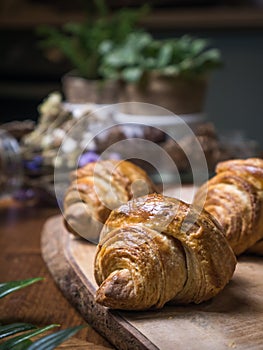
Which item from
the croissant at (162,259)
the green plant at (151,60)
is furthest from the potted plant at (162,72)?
the croissant at (162,259)

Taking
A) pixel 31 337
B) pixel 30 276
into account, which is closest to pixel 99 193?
pixel 30 276

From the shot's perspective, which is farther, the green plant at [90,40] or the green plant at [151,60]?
the green plant at [90,40]

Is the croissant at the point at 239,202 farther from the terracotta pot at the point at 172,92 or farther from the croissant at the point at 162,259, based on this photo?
the terracotta pot at the point at 172,92

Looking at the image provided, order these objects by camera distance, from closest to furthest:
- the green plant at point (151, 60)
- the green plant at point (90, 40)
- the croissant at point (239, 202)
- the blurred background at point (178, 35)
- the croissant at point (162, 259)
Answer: the croissant at point (162, 259) → the croissant at point (239, 202) → the green plant at point (151, 60) → the green plant at point (90, 40) → the blurred background at point (178, 35)

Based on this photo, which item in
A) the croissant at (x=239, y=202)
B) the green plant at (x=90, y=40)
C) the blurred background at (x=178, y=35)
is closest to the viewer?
the croissant at (x=239, y=202)

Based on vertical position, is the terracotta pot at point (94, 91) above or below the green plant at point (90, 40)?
below

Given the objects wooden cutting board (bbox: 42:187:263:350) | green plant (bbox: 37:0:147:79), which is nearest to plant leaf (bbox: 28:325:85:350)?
wooden cutting board (bbox: 42:187:263:350)

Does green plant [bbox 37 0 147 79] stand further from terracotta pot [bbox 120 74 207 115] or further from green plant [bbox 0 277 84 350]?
green plant [bbox 0 277 84 350]
